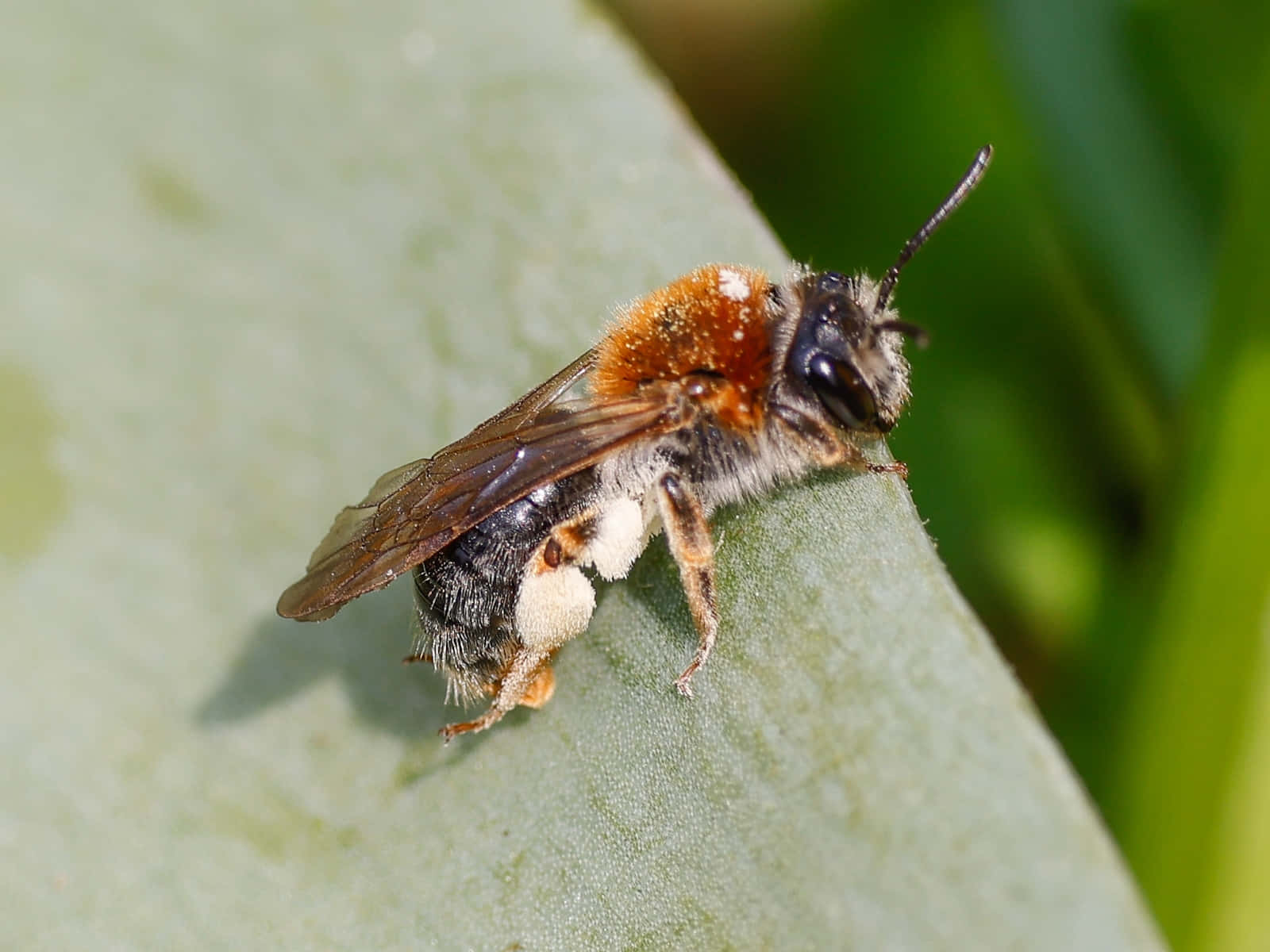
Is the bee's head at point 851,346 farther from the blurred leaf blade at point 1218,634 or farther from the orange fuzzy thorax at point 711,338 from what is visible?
the blurred leaf blade at point 1218,634

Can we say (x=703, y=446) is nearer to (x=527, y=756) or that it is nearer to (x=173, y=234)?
(x=527, y=756)

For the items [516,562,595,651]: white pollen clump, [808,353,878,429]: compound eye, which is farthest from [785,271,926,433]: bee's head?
[516,562,595,651]: white pollen clump

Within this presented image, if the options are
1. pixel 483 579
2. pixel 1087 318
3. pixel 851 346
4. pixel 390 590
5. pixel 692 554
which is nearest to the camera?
pixel 692 554

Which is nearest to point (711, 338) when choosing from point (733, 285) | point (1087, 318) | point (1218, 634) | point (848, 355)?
point (733, 285)

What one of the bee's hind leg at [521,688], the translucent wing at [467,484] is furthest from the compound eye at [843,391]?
the bee's hind leg at [521,688]

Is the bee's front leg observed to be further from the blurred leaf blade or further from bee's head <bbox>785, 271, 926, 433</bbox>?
the blurred leaf blade

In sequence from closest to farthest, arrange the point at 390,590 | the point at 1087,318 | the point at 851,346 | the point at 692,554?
the point at 692,554
the point at 851,346
the point at 390,590
the point at 1087,318

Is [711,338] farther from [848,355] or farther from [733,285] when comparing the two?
[848,355]
